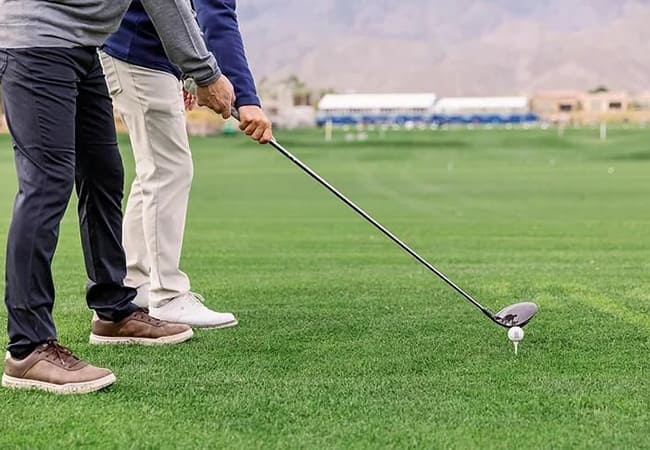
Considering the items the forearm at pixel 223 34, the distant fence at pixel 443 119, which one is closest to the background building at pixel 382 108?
the distant fence at pixel 443 119

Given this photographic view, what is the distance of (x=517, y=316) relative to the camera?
4.20 metres

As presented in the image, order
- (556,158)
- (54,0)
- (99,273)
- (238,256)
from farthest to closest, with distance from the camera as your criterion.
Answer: (556,158) → (238,256) → (99,273) → (54,0)

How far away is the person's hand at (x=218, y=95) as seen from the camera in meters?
3.87

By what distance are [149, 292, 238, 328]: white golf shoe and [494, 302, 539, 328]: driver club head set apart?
4.22 ft

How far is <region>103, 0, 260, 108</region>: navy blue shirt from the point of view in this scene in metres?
4.35

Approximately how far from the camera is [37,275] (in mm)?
3434

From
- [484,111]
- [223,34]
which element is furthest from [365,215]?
[484,111]

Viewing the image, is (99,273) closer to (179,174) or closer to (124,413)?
(179,174)

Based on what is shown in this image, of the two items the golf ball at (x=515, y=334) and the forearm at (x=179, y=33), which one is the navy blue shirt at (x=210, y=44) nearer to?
the forearm at (x=179, y=33)

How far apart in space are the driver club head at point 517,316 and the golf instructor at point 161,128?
1288mm

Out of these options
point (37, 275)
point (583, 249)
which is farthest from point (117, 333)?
point (583, 249)

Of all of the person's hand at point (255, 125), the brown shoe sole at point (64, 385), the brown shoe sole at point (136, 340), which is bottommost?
the brown shoe sole at point (136, 340)

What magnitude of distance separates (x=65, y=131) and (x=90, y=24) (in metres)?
0.40

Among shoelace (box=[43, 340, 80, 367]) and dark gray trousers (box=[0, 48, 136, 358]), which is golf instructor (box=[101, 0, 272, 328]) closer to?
dark gray trousers (box=[0, 48, 136, 358])
